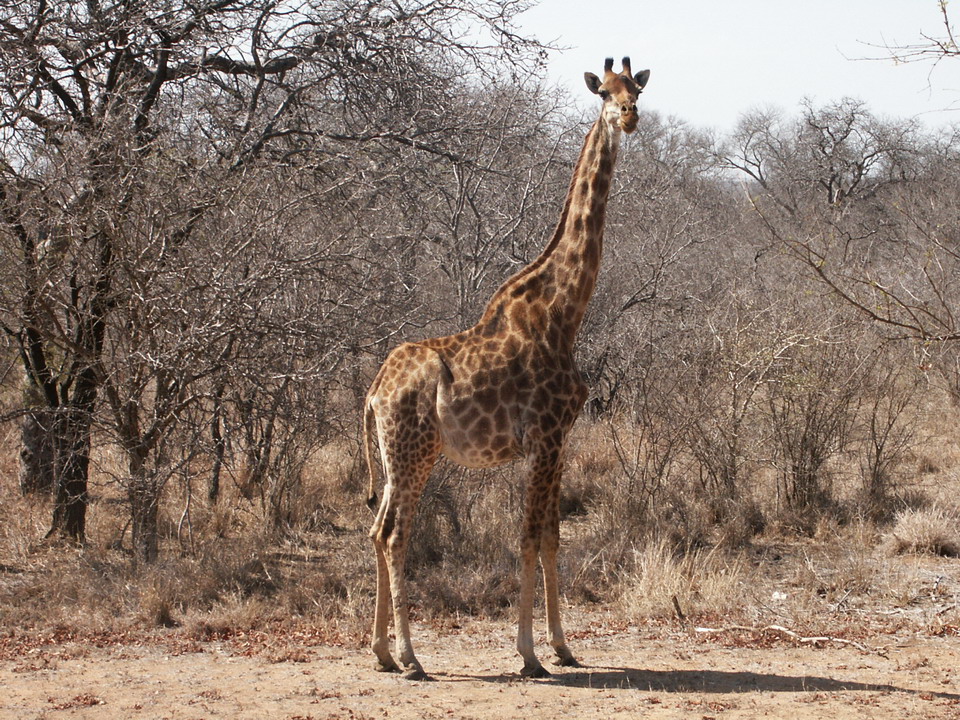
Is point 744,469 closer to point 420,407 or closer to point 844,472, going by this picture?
point 844,472

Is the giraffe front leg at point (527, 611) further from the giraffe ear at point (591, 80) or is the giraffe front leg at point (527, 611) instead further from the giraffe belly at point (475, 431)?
the giraffe ear at point (591, 80)

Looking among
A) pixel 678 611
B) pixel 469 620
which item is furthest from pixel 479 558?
pixel 678 611

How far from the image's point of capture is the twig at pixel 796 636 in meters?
6.47

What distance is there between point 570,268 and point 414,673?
8.15 feet

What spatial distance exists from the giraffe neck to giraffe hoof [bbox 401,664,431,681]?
2.00 m

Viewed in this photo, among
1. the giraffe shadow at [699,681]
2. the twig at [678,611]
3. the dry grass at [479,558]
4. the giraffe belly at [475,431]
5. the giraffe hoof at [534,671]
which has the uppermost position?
the giraffe belly at [475,431]

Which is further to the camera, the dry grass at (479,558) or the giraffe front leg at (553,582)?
the dry grass at (479,558)

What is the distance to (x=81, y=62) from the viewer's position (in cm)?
868

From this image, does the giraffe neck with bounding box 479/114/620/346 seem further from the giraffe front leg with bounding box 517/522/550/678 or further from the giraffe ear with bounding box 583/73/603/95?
the giraffe front leg with bounding box 517/522/550/678

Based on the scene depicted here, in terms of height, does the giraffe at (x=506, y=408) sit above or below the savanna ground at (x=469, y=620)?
above

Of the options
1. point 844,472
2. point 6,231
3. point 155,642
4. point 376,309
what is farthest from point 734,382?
point 6,231

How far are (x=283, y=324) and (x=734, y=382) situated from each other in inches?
160

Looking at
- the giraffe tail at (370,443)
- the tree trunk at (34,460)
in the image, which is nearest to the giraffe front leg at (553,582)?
the giraffe tail at (370,443)

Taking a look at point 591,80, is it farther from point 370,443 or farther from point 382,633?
point 382,633
